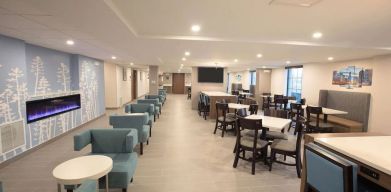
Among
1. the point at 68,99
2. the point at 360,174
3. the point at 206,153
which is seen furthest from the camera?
the point at 68,99

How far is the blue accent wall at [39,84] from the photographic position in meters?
3.36

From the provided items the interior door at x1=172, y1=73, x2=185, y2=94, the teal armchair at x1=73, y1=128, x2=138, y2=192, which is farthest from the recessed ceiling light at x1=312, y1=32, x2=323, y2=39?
the interior door at x1=172, y1=73, x2=185, y2=94

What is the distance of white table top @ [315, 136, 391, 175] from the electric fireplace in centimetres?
504

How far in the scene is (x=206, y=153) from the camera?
398 cm

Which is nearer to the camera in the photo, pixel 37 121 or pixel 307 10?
pixel 307 10

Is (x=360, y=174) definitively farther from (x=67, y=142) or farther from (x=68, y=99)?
(x=68, y=99)

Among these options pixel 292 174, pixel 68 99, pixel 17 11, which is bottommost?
pixel 292 174

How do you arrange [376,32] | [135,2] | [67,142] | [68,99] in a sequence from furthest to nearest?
[68,99]
[67,142]
[376,32]
[135,2]

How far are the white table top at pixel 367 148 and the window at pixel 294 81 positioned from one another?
7241mm

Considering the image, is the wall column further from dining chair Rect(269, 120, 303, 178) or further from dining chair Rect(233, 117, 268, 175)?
dining chair Rect(269, 120, 303, 178)

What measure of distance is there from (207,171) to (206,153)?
2.56 ft

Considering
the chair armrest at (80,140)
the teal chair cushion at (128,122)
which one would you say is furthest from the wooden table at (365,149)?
the teal chair cushion at (128,122)

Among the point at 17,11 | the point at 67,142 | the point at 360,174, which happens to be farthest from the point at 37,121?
the point at 360,174

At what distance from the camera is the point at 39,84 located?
4.30 meters
